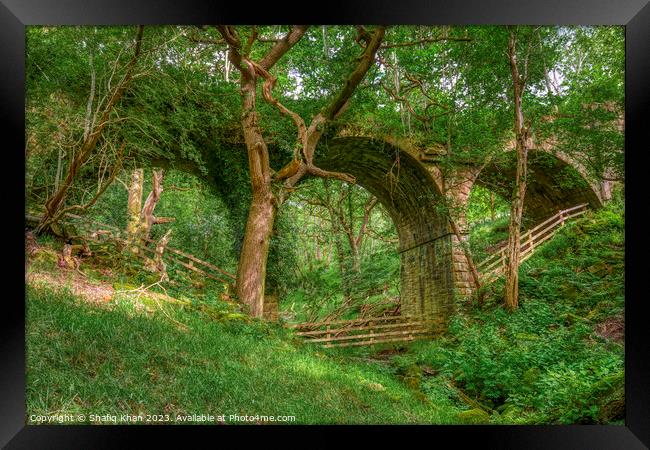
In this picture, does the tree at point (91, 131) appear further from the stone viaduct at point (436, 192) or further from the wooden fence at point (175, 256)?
the stone viaduct at point (436, 192)

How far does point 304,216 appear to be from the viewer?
26.9ft

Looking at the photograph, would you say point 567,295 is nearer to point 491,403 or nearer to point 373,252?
point 491,403

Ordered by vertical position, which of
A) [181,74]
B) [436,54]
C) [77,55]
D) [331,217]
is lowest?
[331,217]

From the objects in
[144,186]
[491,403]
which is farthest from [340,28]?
[491,403]

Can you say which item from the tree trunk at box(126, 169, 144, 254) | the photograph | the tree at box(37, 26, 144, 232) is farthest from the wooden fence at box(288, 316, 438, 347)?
the tree at box(37, 26, 144, 232)

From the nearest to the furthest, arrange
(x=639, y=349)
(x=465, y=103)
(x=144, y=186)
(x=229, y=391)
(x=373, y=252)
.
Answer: (x=639, y=349), (x=229, y=391), (x=144, y=186), (x=465, y=103), (x=373, y=252)

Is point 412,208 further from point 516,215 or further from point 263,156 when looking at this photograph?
point 263,156

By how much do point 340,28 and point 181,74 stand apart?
86.8 inches

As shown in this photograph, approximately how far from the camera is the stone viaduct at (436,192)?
20.0ft

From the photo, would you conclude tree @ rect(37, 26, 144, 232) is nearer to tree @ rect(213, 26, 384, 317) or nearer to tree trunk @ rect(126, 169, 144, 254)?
tree trunk @ rect(126, 169, 144, 254)

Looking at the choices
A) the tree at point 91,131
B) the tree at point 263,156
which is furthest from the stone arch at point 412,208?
the tree at point 91,131

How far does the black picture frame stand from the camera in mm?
2312

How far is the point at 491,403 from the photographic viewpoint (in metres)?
3.91
